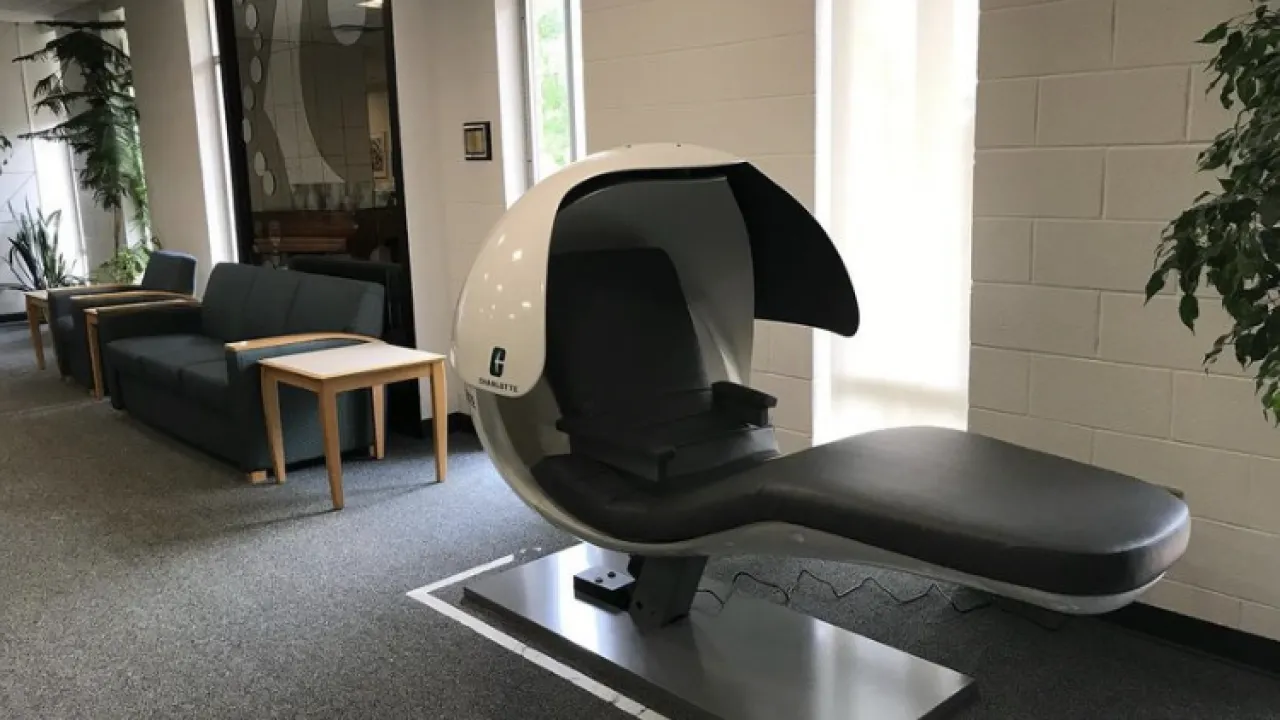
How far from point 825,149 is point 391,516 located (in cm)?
222

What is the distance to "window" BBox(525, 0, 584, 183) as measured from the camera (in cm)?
459

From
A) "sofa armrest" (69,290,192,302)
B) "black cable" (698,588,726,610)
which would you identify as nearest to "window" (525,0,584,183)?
"black cable" (698,588,726,610)

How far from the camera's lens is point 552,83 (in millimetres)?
4688

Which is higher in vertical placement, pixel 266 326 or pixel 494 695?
pixel 266 326

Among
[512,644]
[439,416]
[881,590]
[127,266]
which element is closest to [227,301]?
[439,416]

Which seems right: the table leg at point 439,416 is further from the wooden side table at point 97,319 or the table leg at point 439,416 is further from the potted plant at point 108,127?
the potted plant at point 108,127

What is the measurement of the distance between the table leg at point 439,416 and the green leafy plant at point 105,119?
4.90 m

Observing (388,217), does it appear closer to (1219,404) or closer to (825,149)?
(825,149)

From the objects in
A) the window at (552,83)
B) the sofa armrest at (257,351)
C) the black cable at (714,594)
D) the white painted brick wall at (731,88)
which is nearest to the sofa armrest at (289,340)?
the sofa armrest at (257,351)

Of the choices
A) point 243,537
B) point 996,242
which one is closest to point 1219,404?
point 996,242

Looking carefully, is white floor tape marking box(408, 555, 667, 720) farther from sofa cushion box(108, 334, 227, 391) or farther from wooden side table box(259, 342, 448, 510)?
sofa cushion box(108, 334, 227, 391)

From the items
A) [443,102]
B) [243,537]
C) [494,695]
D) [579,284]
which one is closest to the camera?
[494,695]

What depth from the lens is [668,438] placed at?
2.67m

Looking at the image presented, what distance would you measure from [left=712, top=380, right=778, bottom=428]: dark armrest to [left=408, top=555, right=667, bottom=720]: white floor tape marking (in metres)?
0.86
